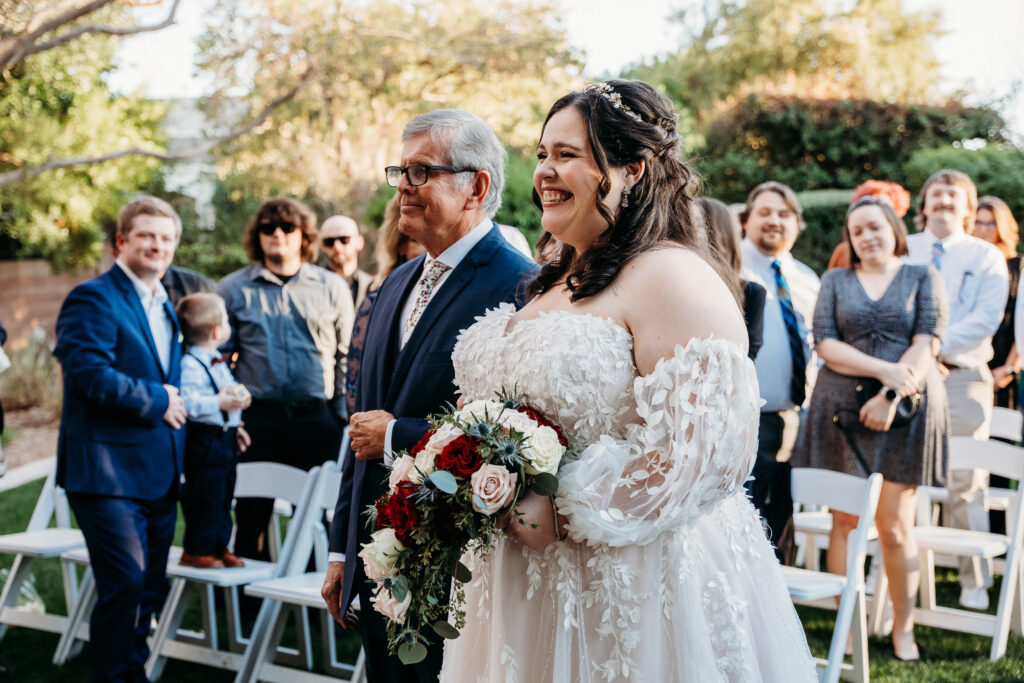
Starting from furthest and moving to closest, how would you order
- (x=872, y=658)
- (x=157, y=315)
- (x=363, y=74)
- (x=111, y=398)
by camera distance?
(x=363, y=74), (x=872, y=658), (x=157, y=315), (x=111, y=398)

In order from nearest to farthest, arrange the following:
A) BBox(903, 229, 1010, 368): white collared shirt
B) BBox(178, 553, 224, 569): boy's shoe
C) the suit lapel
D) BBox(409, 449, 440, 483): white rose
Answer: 1. BBox(409, 449, 440, 483): white rose
2. the suit lapel
3. BBox(178, 553, 224, 569): boy's shoe
4. BBox(903, 229, 1010, 368): white collared shirt

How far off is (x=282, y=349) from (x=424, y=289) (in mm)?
3162

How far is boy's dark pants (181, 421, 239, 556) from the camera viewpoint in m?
5.28

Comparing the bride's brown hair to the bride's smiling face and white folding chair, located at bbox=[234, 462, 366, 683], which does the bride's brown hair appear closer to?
the bride's smiling face

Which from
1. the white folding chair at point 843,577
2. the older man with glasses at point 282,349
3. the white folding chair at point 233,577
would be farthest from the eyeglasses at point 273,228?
the white folding chair at point 843,577

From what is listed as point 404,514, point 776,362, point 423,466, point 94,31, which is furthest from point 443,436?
point 94,31

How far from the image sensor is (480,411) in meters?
2.30

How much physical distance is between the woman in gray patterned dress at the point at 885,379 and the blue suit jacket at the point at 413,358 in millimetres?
2884

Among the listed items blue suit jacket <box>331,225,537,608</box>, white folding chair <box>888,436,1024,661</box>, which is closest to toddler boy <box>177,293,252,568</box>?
blue suit jacket <box>331,225,537,608</box>

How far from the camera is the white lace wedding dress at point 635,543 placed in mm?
2199

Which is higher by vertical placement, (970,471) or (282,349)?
(282,349)

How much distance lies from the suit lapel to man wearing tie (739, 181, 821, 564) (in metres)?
3.07

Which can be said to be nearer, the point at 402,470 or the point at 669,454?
the point at 669,454

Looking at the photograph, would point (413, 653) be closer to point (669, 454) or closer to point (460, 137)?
point (669, 454)
